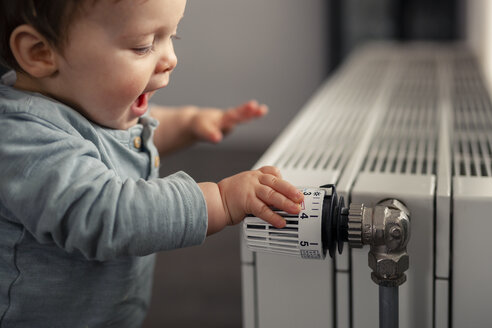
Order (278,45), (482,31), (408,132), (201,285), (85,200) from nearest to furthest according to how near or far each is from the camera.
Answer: (85,200), (408,132), (482,31), (201,285), (278,45)

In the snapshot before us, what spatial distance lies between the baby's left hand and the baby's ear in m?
0.28

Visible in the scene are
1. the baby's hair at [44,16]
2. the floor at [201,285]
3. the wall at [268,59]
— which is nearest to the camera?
the baby's hair at [44,16]

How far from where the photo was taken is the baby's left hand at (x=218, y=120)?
752 mm

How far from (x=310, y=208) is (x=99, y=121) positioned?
20 cm

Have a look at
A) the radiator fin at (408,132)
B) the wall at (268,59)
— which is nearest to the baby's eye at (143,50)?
the radiator fin at (408,132)

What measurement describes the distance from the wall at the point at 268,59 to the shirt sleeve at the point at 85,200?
5.48 feet

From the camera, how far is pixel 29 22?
46cm

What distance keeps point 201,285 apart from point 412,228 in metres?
0.89

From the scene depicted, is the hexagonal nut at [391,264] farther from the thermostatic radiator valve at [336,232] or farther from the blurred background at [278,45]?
the blurred background at [278,45]

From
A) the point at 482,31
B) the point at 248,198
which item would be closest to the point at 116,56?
the point at 248,198

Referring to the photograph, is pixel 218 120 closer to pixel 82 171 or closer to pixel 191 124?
pixel 191 124

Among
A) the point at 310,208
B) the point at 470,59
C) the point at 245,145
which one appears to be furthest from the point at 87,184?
the point at 245,145

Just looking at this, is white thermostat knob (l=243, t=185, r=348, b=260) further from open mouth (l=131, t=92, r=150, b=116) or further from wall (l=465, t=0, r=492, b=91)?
wall (l=465, t=0, r=492, b=91)

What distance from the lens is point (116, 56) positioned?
1.56 ft
